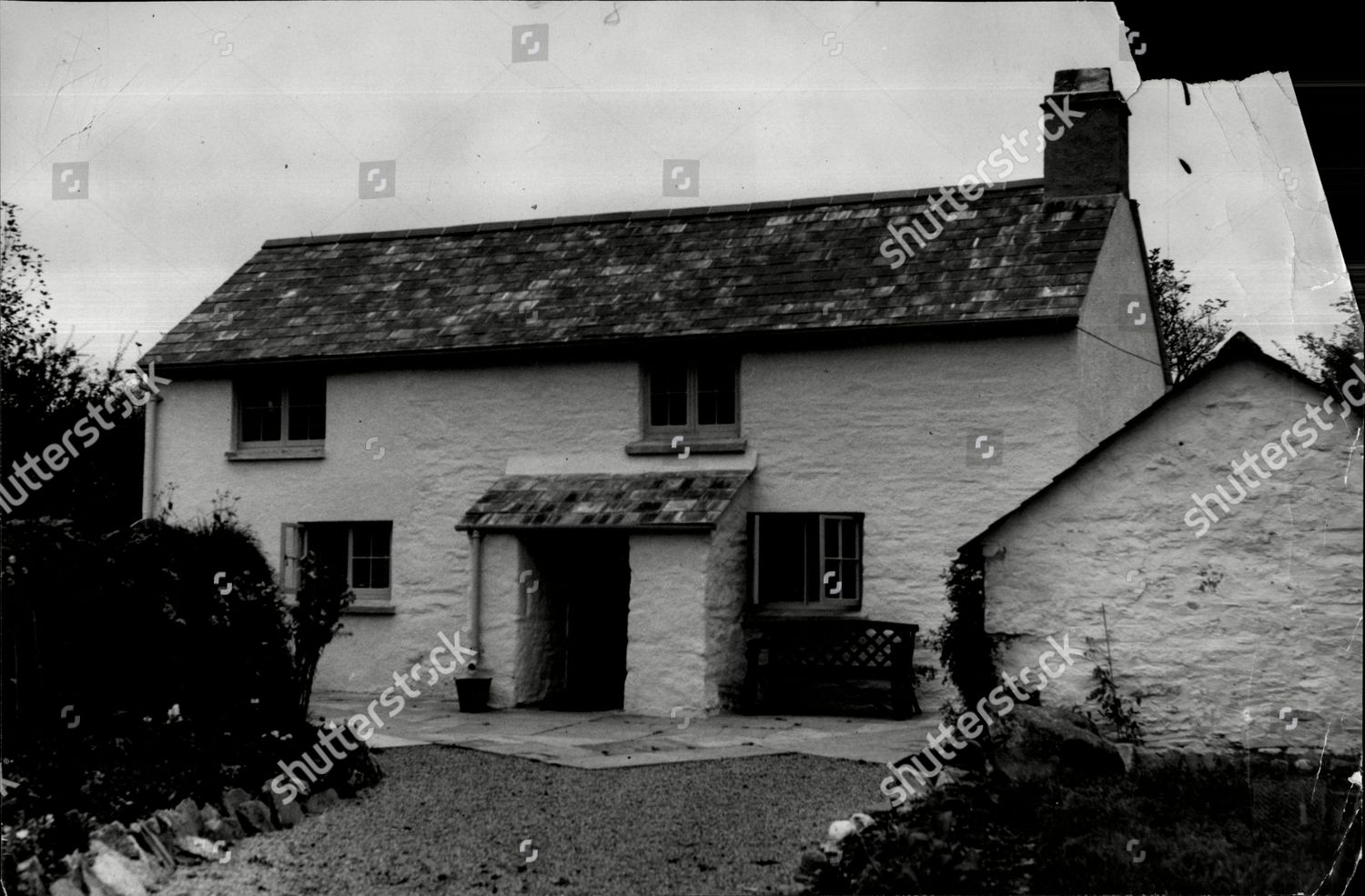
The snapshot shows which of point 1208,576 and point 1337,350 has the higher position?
point 1337,350

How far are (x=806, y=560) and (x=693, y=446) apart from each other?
1.84 metres

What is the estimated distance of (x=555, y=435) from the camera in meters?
15.7

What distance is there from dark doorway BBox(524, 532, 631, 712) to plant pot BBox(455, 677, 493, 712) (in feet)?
2.80

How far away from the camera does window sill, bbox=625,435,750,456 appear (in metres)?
14.9

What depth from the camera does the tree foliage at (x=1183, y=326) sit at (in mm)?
19672

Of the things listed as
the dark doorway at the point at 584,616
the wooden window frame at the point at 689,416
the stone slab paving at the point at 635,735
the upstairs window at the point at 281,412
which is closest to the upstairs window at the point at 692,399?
the wooden window frame at the point at 689,416

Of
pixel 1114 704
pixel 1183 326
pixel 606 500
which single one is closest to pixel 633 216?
pixel 606 500

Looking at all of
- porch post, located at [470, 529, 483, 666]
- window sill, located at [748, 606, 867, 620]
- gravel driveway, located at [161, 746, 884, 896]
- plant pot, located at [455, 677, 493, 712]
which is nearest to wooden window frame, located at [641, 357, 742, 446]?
window sill, located at [748, 606, 867, 620]

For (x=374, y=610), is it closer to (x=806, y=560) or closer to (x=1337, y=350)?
(x=806, y=560)

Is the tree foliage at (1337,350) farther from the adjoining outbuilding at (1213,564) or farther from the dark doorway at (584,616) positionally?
the dark doorway at (584,616)

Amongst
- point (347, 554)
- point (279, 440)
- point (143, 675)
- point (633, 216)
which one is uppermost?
point (633, 216)

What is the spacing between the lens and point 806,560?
1465cm

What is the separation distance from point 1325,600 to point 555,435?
9.56 m

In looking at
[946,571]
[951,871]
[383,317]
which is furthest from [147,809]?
[383,317]
